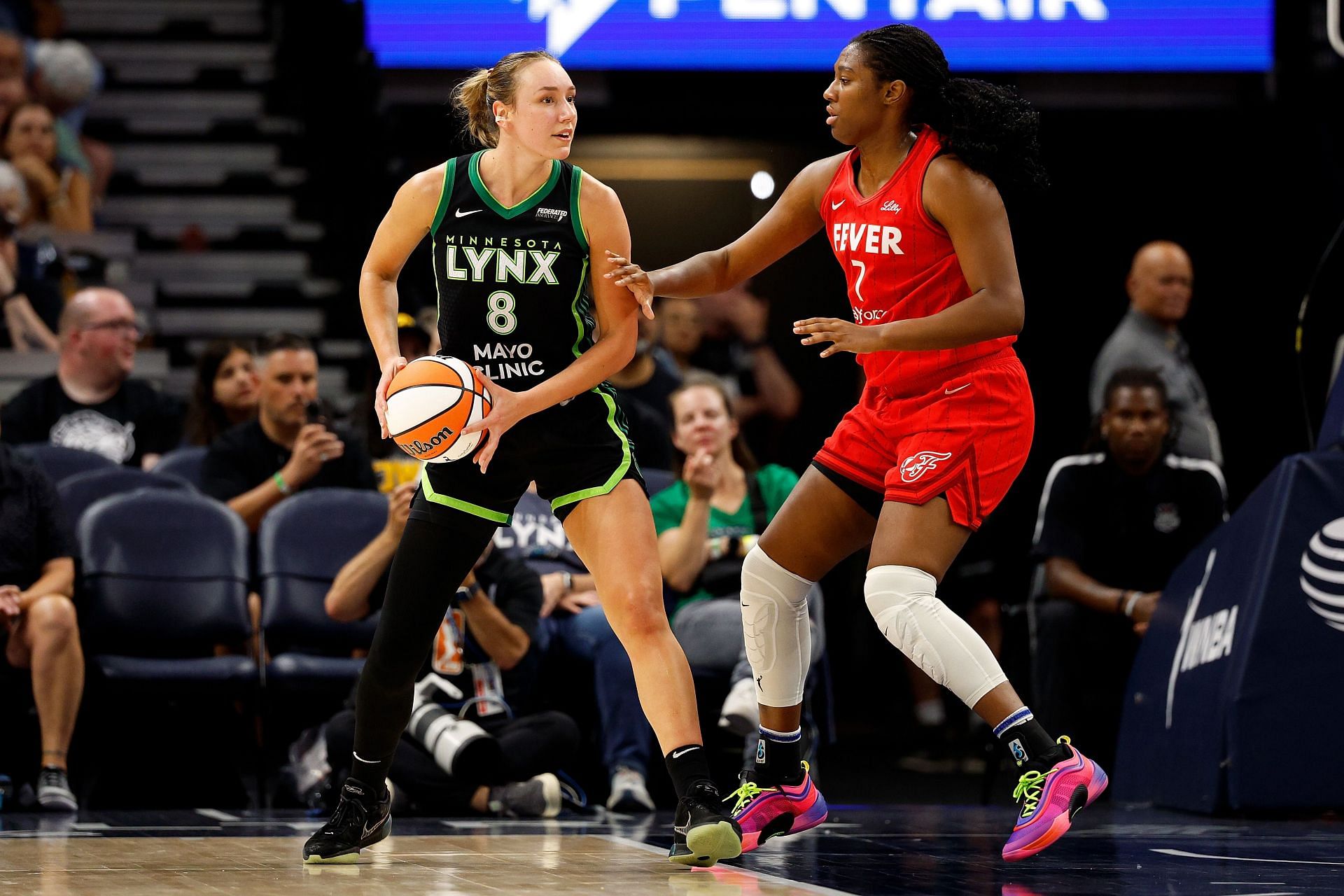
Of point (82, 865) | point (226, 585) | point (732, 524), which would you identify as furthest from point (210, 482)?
point (82, 865)

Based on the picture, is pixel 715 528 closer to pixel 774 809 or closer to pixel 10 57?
pixel 774 809

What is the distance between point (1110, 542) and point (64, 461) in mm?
4397

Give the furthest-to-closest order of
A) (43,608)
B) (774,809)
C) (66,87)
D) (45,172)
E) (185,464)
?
(66,87)
(45,172)
(185,464)
(43,608)
(774,809)

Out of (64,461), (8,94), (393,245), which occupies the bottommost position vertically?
(64,461)

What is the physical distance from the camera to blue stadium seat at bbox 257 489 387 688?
248 inches

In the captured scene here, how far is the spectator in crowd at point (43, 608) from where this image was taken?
5852 millimetres

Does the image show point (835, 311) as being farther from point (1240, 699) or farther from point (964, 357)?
point (964, 357)

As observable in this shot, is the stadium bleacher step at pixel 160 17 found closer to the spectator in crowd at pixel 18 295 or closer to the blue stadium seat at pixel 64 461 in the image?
the spectator in crowd at pixel 18 295

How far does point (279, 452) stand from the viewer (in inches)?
286

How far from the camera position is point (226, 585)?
650 centimetres

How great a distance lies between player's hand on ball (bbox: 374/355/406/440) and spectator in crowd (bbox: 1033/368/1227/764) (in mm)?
3604

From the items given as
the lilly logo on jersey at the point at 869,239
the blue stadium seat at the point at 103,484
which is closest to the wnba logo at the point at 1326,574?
the lilly logo on jersey at the point at 869,239

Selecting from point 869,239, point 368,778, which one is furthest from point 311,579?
point 869,239

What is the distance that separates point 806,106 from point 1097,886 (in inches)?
288
